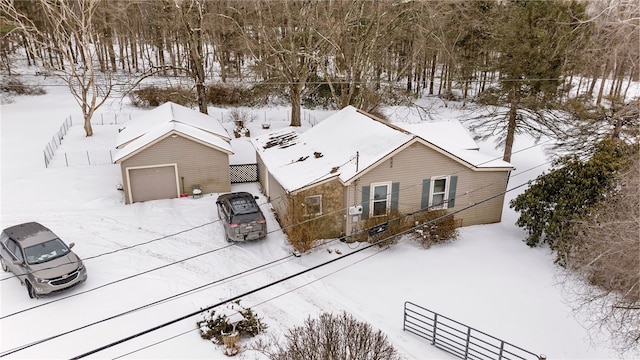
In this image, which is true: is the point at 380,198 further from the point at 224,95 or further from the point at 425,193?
the point at 224,95

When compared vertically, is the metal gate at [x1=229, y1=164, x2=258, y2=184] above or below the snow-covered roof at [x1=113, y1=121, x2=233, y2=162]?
below

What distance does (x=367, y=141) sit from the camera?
62.3ft

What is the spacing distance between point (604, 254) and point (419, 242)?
7544mm

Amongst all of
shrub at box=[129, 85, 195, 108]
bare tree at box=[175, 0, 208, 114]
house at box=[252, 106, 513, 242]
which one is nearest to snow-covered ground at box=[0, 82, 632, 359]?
house at box=[252, 106, 513, 242]

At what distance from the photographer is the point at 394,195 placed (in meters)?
18.3

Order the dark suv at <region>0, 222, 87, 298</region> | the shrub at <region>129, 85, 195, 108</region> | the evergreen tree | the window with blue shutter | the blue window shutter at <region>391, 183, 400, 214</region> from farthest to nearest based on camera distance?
the shrub at <region>129, 85, 195, 108</region>, the window with blue shutter, the blue window shutter at <region>391, 183, 400, 214</region>, the evergreen tree, the dark suv at <region>0, 222, 87, 298</region>

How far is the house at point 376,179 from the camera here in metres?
17.5

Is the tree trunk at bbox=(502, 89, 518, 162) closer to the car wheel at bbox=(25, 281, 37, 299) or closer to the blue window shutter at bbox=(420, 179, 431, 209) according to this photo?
the blue window shutter at bbox=(420, 179, 431, 209)

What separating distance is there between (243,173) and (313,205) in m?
7.41

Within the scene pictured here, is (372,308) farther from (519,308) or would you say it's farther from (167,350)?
(167,350)

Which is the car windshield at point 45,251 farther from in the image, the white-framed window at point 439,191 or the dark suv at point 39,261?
the white-framed window at point 439,191

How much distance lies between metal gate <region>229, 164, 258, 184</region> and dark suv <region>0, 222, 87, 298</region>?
9.69 meters

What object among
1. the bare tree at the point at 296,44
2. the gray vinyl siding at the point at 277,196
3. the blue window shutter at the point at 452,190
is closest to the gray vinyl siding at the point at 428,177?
the blue window shutter at the point at 452,190

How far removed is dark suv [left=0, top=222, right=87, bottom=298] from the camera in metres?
14.0
